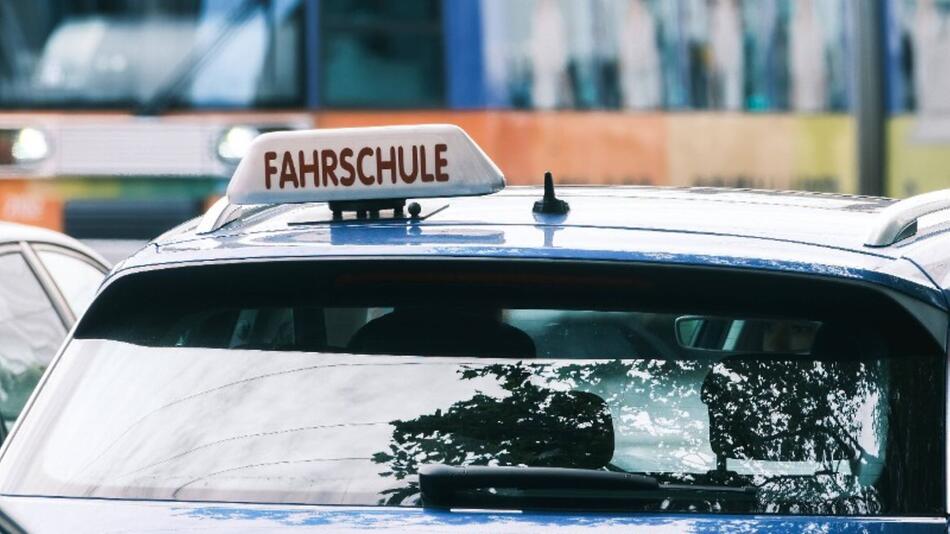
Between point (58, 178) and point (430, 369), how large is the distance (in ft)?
30.9

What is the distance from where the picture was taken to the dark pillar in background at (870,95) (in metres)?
13.7

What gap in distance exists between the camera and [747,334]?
329 centimetres

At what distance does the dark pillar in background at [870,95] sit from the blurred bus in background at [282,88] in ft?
4.74

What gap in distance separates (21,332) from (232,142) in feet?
22.7

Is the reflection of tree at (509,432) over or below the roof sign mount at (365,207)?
below

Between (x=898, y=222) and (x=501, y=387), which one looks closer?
(x=501, y=387)

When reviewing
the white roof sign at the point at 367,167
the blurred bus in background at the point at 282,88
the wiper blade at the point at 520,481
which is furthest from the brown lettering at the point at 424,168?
the blurred bus in background at the point at 282,88

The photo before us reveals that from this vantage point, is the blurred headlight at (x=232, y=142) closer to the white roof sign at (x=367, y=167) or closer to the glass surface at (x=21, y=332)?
the glass surface at (x=21, y=332)

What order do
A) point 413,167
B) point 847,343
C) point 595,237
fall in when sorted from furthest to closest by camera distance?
point 413,167 < point 595,237 < point 847,343

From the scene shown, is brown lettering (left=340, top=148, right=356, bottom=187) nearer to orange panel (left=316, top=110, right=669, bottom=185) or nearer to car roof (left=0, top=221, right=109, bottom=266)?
car roof (left=0, top=221, right=109, bottom=266)

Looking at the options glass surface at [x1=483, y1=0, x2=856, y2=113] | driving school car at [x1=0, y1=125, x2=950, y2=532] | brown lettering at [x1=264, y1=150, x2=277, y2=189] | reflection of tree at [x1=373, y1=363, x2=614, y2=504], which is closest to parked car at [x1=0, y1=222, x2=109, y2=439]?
brown lettering at [x1=264, y1=150, x2=277, y2=189]

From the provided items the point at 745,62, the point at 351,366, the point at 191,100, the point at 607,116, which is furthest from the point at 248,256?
the point at 745,62

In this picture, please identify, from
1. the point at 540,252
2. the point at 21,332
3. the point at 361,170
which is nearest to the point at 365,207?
the point at 361,170

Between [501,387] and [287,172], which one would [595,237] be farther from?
[287,172]
